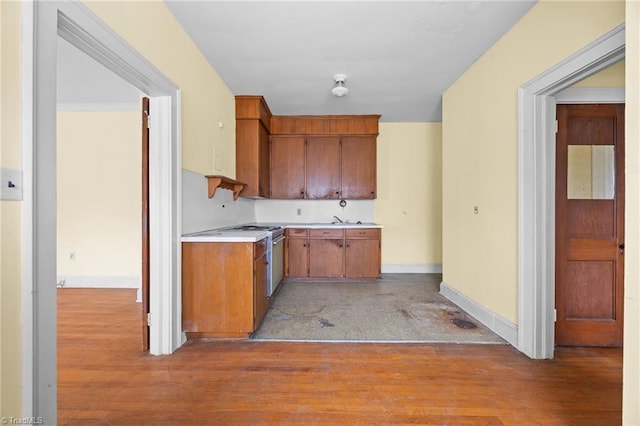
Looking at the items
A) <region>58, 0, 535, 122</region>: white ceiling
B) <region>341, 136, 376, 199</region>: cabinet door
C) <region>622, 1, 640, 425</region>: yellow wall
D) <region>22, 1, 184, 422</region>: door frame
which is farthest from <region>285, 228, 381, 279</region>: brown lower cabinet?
<region>622, 1, 640, 425</region>: yellow wall

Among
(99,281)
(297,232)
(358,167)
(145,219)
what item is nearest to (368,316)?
(297,232)

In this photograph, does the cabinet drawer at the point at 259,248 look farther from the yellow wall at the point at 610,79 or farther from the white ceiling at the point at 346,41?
the yellow wall at the point at 610,79

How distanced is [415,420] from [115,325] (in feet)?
8.62

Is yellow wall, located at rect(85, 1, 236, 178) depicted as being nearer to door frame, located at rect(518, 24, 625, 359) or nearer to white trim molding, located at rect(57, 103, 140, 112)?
white trim molding, located at rect(57, 103, 140, 112)

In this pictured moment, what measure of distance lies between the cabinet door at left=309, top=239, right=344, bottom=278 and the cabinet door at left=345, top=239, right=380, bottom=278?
0.35ft

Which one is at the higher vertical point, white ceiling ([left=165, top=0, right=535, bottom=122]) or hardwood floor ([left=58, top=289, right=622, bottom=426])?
white ceiling ([left=165, top=0, right=535, bottom=122])

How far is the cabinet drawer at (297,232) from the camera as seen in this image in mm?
4434

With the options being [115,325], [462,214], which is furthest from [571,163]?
[115,325]

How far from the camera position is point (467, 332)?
2.50 meters

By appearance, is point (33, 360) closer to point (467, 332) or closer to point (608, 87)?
point (467, 332)

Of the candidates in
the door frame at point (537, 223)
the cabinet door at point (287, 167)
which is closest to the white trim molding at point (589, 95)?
the door frame at point (537, 223)

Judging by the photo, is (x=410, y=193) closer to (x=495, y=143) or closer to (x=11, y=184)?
(x=495, y=143)

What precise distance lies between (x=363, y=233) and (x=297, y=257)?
106cm

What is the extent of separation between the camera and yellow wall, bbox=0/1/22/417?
3.43ft
